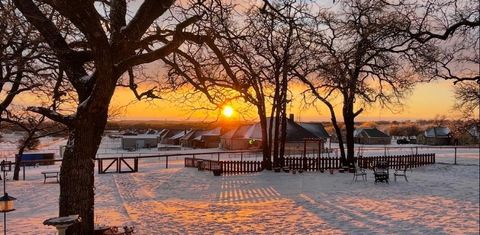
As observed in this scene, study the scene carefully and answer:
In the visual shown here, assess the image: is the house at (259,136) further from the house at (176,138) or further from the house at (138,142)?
the house at (176,138)

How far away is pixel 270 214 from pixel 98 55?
859 centimetres

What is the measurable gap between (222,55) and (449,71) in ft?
52.2

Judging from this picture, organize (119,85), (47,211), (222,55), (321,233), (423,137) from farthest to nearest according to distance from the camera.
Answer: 1. (423,137)
2. (119,85)
3. (47,211)
4. (321,233)
5. (222,55)

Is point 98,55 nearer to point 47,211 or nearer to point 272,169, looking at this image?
point 47,211

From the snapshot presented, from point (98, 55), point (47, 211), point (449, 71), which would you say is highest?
point (449, 71)

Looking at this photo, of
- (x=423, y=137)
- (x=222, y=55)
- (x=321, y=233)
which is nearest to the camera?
(x=222, y=55)

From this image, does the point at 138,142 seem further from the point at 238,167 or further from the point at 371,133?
the point at 238,167

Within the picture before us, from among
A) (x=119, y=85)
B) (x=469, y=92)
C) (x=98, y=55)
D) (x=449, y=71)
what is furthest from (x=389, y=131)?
(x=98, y=55)

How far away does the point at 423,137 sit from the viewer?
8106 centimetres

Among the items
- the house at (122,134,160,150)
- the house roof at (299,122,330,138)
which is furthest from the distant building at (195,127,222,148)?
the house roof at (299,122,330,138)

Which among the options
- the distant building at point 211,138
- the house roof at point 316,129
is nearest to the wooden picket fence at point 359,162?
the house roof at point 316,129

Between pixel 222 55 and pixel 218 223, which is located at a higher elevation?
pixel 222 55

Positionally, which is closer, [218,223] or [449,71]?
[218,223]

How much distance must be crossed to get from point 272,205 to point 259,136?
120 feet
